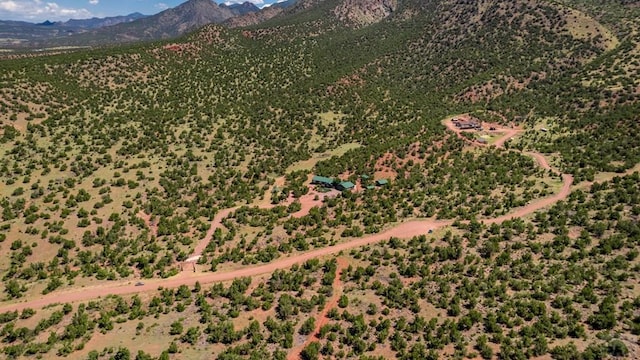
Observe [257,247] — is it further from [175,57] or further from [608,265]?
[175,57]

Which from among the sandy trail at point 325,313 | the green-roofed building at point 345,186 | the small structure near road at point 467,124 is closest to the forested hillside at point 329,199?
the sandy trail at point 325,313

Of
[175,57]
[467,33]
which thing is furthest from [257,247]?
[467,33]

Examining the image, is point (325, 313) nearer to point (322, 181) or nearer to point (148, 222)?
point (148, 222)

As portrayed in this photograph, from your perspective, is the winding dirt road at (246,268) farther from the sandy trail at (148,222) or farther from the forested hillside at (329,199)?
the sandy trail at (148,222)

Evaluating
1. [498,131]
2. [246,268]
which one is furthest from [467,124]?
[246,268]

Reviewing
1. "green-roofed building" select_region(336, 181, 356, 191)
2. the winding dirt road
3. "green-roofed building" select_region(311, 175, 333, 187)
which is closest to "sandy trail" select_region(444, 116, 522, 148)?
the winding dirt road
